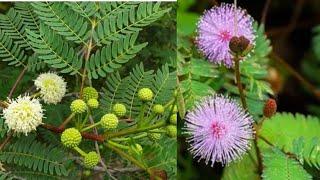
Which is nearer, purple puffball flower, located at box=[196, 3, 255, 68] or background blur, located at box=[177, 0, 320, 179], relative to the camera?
purple puffball flower, located at box=[196, 3, 255, 68]

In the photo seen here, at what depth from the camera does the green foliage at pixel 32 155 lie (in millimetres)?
1136

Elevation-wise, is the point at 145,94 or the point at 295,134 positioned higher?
the point at 145,94

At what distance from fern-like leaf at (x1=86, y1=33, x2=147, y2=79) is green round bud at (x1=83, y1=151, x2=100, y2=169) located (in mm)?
140

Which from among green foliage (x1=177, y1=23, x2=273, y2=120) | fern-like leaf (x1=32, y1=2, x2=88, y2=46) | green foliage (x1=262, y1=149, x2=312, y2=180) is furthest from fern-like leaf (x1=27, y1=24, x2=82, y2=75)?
green foliage (x1=262, y1=149, x2=312, y2=180)

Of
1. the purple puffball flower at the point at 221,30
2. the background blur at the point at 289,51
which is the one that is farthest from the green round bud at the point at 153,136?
the background blur at the point at 289,51

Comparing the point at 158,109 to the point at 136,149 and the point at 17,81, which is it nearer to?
the point at 136,149

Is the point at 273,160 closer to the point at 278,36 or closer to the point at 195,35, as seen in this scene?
the point at 195,35

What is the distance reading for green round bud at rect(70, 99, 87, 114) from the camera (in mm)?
1110

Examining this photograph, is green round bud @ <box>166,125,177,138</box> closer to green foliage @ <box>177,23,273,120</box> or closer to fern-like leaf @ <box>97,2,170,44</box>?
green foliage @ <box>177,23,273,120</box>

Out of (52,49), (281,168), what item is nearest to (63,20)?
(52,49)

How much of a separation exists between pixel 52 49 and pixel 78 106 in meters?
0.11

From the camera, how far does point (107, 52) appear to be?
114cm

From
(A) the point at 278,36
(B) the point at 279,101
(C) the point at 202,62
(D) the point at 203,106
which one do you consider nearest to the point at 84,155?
(D) the point at 203,106

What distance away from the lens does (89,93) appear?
A: 1.15 m
